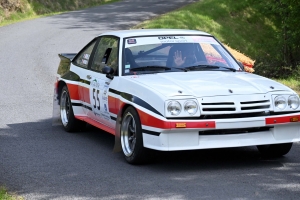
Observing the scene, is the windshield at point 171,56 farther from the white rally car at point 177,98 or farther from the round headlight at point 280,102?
the round headlight at point 280,102

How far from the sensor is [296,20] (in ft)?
85.0

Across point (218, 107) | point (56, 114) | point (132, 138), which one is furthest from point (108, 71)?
point (56, 114)

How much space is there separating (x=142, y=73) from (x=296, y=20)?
1797cm

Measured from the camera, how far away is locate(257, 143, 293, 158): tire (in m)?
8.45

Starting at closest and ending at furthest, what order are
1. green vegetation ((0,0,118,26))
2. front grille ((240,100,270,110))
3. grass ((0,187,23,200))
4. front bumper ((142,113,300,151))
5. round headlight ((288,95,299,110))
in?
grass ((0,187,23,200))
front bumper ((142,113,300,151))
front grille ((240,100,270,110))
round headlight ((288,95,299,110))
green vegetation ((0,0,118,26))

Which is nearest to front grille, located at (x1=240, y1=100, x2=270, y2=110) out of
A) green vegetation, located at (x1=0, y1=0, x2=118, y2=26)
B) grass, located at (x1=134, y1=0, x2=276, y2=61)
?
grass, located at (x1=134, y1=0, x2=276, y2=61)

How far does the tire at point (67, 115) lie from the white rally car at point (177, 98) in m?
0.23

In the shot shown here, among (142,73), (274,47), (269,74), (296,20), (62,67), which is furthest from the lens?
(274,47)

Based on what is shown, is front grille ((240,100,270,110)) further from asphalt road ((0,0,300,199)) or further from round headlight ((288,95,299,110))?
asphalt road ((0,0,300,199))

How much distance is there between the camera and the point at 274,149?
853 cm

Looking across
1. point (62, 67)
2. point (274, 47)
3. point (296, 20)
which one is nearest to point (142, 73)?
point (62, 67)

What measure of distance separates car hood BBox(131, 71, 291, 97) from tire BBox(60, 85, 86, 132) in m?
2.16

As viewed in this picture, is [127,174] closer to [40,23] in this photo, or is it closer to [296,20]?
→ [296,20]

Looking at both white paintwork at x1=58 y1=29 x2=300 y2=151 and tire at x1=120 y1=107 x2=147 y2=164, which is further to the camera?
tire at x1=120 y1=107 x2=147 y2=164
